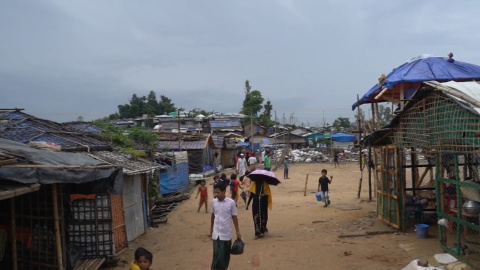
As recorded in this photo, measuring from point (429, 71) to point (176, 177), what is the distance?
44.2 feet

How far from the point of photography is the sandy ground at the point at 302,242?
8.60m

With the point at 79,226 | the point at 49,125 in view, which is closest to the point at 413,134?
the point at 79,226

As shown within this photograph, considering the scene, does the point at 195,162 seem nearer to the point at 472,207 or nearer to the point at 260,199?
the point at 260,199

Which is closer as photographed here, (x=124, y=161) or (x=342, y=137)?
(x=124, y=161)

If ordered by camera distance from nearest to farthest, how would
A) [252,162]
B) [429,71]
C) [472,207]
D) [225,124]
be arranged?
[472,207]
[429,71]
[252,162]
[225,124]

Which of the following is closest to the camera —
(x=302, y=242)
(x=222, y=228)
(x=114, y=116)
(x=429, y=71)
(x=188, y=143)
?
(x=222, y=228)

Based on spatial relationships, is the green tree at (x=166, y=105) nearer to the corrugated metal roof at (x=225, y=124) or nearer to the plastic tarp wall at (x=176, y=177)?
the corrugated metal roof at (x=225, y=124)

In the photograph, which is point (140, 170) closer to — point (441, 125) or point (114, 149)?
point (114, 149)

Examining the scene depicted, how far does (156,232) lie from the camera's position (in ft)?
40.9

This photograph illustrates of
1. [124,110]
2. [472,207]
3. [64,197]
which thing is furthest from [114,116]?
[472,207]

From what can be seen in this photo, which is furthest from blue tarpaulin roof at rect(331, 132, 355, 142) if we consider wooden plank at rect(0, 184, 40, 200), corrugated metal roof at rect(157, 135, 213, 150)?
wooden plank at rect(0, 184, 40, 200)

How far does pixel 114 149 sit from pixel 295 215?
21.0 feet

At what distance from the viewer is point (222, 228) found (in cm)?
675

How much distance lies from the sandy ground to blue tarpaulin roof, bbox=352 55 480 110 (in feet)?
12.5
